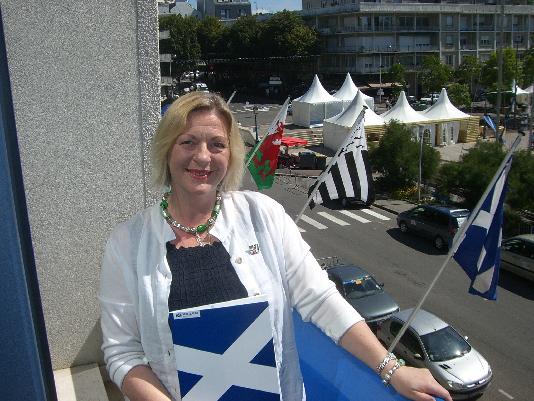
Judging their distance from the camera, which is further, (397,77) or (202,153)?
(397,77)

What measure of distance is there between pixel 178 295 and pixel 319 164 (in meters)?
28.8

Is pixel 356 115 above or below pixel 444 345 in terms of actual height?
above

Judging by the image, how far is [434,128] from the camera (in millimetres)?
33438

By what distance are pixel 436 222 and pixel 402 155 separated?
5509 millimetres

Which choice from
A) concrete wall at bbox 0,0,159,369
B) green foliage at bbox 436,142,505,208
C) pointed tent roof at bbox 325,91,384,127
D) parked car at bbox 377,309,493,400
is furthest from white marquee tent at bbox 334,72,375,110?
concrete wall at bbox 0,0,159,369

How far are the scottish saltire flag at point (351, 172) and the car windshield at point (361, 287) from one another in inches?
269

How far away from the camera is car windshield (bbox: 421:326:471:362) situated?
10.5 meters

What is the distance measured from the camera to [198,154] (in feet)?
6.96

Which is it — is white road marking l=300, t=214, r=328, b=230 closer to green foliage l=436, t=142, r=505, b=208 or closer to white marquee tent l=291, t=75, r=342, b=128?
green foliage l=436, t=142, r=505, b=208

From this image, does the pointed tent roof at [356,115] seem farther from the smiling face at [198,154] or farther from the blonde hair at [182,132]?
the smiling face at [198,154]

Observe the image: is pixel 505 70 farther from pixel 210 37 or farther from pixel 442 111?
pixel 210 37

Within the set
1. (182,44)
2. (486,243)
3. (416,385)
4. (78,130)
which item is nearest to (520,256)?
(486,243)

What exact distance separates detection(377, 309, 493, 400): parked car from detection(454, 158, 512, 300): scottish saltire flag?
5496mm

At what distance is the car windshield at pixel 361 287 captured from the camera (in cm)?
1312
